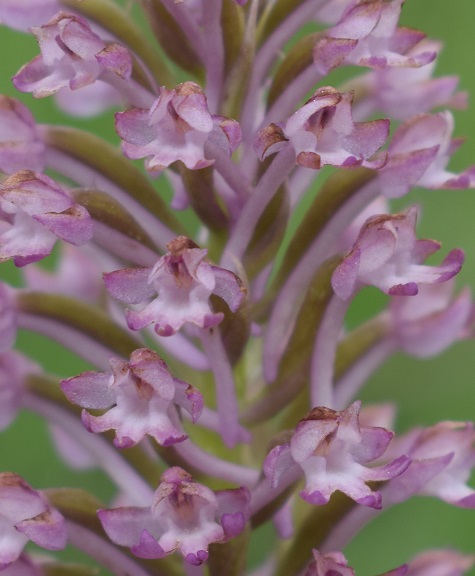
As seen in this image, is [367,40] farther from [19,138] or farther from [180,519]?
[180,519]

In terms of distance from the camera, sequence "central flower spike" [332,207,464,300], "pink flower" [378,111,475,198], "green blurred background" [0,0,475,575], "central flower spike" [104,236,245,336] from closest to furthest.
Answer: "central flower spike" [104,236,245,336] < "central flower spike" [332,207,464,300] < "pink flower" [378,111,475,198] < "green blurred background" [0,0,475,575]

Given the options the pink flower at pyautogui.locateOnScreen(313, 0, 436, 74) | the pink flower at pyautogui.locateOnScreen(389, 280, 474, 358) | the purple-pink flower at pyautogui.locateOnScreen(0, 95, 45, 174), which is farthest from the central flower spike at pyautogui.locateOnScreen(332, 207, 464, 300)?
the purple-pink flower at pyautogui.locateOnScreen(0, 95, 45, 174)

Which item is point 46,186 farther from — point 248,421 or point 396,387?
point 396,387

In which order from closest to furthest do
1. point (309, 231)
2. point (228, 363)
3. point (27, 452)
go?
point (228, 363) → point (309, 231) → point (27, 452)

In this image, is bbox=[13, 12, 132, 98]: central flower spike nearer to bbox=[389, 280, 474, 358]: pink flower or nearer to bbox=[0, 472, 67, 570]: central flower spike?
bbox=[0, 472, 67, 570]: central flower spike

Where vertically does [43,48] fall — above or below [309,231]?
above

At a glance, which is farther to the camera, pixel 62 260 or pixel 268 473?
pixel 62 260

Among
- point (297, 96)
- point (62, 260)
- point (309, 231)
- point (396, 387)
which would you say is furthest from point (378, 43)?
point (396, 387)
